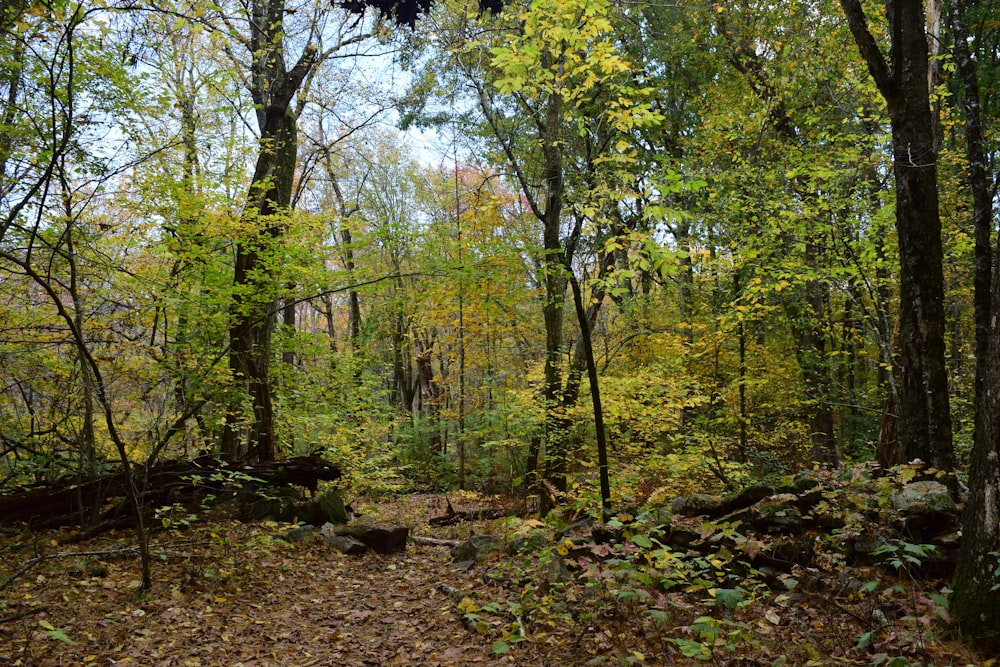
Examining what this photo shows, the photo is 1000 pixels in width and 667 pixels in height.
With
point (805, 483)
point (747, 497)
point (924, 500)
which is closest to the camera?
point (924, 500)

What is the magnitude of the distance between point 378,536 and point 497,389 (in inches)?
208

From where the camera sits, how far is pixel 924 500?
182 inches

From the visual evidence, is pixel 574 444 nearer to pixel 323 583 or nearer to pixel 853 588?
pixel 323 583

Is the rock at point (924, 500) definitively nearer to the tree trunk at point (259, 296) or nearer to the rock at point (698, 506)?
the rock at point (698, 506)

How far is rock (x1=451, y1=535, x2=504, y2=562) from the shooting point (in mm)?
7129

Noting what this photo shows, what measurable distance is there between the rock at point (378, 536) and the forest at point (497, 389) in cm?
5

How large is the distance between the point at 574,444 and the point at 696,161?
20.6 ft

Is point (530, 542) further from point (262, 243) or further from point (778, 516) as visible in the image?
point (262, 243)

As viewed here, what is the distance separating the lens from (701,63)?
12375 mm

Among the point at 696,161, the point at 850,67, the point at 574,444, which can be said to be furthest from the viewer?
the point at 574,444

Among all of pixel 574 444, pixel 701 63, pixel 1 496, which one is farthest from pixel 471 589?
pixel 701 63

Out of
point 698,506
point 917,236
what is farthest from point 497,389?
point 917,236

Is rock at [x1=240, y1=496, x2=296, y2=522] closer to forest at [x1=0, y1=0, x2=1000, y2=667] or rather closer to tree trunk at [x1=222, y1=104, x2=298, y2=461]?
forest at [x1=0, y1=0, x2=1000, y2=667]

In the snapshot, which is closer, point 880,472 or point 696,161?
point 880,472
